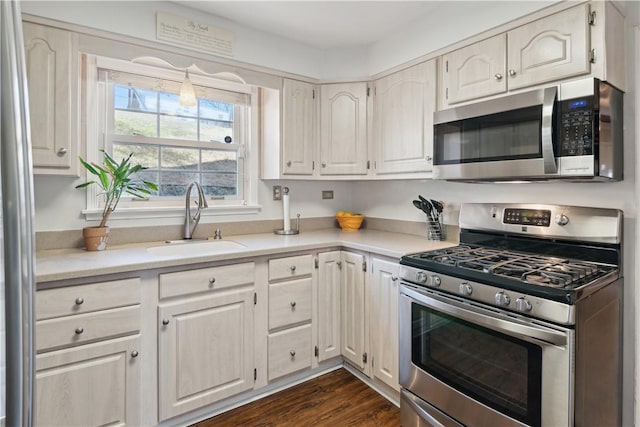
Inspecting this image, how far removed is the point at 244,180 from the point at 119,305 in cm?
134

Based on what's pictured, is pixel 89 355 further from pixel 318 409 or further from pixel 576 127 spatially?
pixel 576 127

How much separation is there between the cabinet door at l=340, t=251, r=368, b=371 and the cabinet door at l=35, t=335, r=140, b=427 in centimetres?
118

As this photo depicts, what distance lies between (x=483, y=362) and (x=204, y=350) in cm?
136

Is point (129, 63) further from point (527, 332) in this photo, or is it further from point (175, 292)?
point (527, 332)

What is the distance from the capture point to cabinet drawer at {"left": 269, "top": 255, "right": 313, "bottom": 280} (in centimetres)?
208

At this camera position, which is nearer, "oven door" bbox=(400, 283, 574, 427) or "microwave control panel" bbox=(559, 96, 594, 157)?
"oven door" bbox=(400, 283, 574, 427)

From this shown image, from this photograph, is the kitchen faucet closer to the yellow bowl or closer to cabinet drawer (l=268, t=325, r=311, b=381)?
cabinet drawer (l=268, t=325, r=311, b=381)

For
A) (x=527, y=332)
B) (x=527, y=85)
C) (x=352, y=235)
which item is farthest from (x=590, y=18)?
(x=352, y=235)

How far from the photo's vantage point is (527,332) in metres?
1.28

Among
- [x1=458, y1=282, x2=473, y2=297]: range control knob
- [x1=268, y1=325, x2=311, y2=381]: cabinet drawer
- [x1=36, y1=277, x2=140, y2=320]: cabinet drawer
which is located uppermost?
[x1=458, y1=282, x2=473, y2=297]: range control knob

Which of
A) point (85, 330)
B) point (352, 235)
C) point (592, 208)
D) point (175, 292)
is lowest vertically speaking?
point (85, 330)

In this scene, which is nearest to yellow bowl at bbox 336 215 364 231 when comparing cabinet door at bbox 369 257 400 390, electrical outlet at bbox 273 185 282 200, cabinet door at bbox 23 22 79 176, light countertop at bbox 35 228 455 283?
light countertop at bbox 35 228 455 283

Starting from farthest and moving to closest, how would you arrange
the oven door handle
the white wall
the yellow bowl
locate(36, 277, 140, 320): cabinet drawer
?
the yellow bowl < the white wall < locate(36, 277, 140, 320): cabinet drawer < the oven door handle

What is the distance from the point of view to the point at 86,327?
59.7 inches
